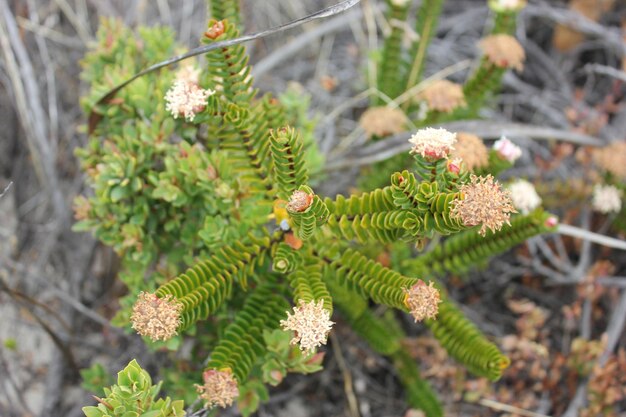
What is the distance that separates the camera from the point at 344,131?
3295 mm

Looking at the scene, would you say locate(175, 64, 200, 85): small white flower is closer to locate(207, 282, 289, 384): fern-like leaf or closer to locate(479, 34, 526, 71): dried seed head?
locate(207, 282, 289, 384): fern-like leaf

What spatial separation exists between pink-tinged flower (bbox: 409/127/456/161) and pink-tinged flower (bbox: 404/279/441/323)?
1.11ft

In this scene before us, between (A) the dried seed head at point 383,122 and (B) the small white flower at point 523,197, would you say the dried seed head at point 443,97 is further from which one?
(B) the small white flower at point 523,197

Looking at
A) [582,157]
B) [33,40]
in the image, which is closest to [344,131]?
[582,157]

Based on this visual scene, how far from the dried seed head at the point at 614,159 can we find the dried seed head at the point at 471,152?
919 mm

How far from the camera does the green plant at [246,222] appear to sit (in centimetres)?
148

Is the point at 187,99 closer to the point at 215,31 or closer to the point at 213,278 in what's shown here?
the point at 215,31

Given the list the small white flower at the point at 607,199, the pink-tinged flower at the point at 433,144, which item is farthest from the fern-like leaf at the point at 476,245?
the small white flower at the point at 607,199

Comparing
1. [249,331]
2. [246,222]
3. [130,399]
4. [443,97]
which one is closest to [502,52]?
[443,97]

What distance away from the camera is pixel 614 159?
106 inches

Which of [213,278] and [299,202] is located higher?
[299,202]

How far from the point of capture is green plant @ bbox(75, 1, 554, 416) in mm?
1484

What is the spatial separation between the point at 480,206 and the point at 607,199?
168 cm

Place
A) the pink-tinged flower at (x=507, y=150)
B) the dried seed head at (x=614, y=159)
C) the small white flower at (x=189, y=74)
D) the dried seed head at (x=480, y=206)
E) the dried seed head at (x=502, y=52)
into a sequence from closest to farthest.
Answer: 1. the dried seed head at (x=480, y=206)
2. the small white flower at (x=189, y=74)
3. the pink-tinged flower at (x=507, y=150)
4. the dried seed head at (x=502, y=52)
5. the dried seed head at (x=614, y=159)
